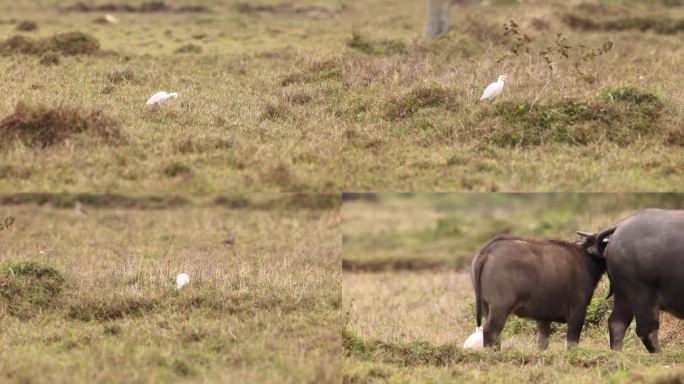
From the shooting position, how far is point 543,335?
9.84 meters

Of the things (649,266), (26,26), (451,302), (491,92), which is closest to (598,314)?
(649,266)

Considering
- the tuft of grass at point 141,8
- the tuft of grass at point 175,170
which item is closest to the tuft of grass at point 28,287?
the tuft of grass at point 175,170

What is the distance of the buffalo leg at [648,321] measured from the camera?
9.26m

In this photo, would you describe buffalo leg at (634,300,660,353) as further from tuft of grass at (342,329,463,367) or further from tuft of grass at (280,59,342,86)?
tuft of grass at (280,59,342,86)

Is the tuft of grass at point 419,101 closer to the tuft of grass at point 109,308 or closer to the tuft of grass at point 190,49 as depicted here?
the tuft of grass at point 109,308

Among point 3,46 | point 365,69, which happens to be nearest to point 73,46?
point 3,46

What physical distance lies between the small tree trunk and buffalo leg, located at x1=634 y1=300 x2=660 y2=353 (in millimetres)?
11190

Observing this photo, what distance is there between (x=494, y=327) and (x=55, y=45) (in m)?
10.1

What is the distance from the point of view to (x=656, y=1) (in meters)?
24.5

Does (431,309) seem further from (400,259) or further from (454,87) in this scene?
(400,259)

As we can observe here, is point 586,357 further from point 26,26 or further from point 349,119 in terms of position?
point 26,26

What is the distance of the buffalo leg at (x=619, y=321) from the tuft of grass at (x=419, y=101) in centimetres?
324

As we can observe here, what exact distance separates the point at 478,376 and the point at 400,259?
7494mm

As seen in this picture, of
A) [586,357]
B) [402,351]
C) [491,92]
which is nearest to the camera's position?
[586,357]
